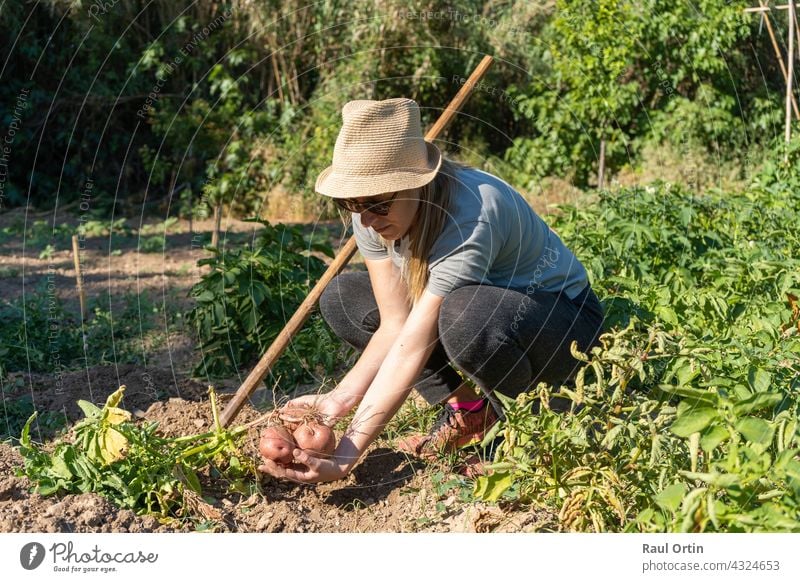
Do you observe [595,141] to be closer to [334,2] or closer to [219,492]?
[334,2]

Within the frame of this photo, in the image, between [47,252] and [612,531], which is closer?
[612,531]

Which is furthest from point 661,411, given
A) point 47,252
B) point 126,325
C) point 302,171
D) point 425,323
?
→ point 302,171

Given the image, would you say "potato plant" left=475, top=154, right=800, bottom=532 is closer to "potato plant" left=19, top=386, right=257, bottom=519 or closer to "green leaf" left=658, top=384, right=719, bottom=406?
"green leaf" left=658, top=384, right=719, bottom=406

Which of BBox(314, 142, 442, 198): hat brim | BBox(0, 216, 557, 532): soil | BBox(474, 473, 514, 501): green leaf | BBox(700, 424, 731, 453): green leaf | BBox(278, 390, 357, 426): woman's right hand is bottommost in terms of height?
BBox(0, 216, 557, 532): soil

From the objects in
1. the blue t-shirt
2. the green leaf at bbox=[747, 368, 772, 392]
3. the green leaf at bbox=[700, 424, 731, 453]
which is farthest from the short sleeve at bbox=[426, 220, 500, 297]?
the green leaf at bbox=[700, 424, 731, 453]

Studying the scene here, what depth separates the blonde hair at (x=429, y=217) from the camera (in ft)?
8.13

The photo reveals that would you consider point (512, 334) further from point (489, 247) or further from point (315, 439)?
point (315, 439)

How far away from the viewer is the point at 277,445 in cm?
239

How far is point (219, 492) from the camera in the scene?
2.58 m

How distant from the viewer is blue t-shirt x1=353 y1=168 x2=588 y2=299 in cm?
249

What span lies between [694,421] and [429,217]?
91 cm

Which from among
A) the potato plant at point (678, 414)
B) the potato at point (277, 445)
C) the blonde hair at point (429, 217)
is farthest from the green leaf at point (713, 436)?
the potato at point (277, 445)

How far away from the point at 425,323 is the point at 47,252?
12.6 ft

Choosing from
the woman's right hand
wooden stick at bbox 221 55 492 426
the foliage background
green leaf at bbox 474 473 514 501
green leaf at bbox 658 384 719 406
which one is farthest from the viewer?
the foliage background
